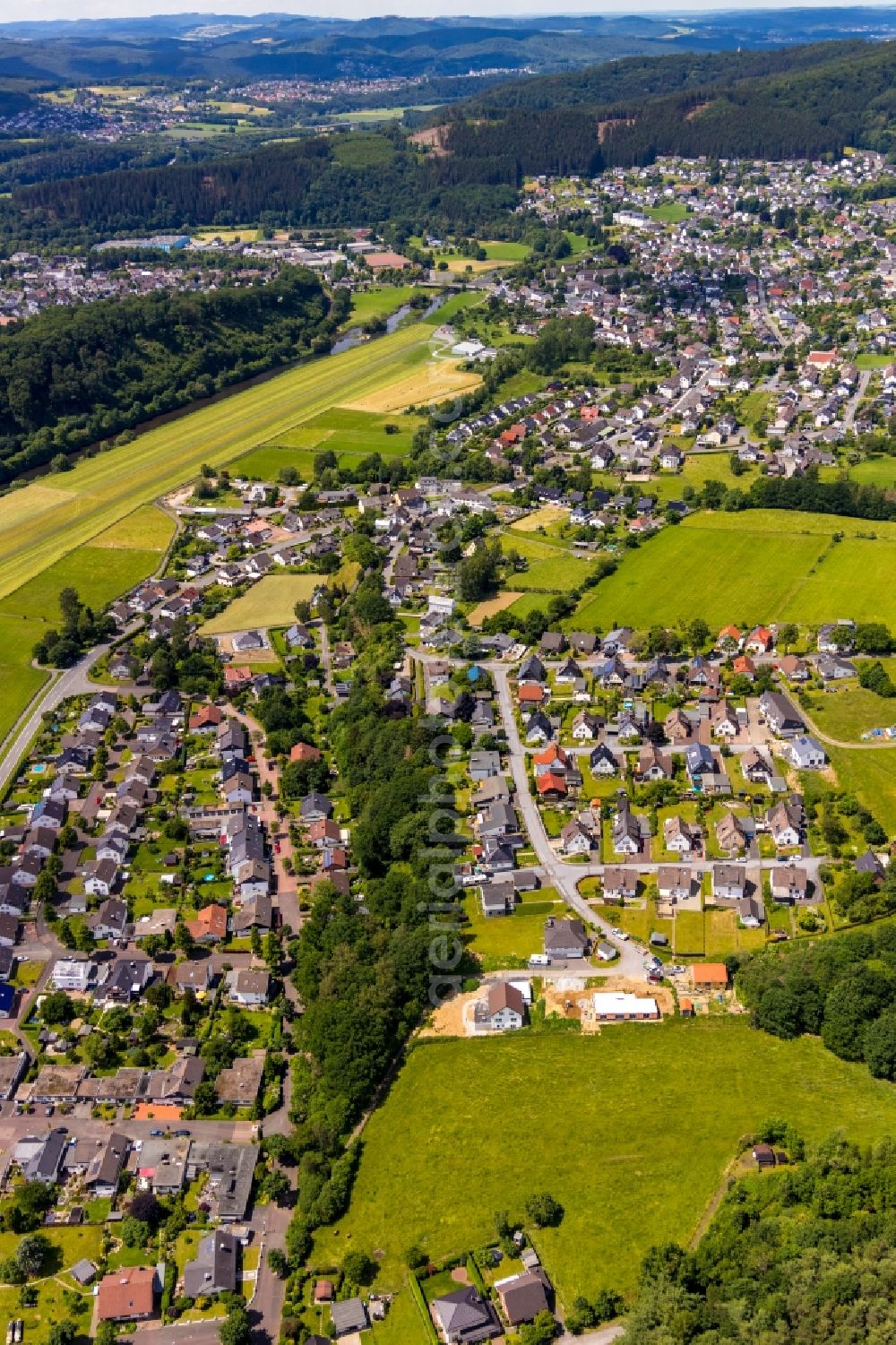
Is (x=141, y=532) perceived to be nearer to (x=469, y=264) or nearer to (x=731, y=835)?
(x=731, y=835)

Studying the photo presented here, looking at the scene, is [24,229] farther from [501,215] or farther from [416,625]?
[416,625]

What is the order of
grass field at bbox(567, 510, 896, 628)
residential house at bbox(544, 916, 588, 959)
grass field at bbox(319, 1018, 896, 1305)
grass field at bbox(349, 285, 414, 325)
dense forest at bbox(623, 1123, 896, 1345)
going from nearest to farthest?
dense forest at bbox(623, 1123, 896, 1345), grass field at bbox(319, 1018, 896, 1305), residential house at bbox(544, 916, 588, 959), grass field at bbox(567, 510, 896, 628), grass field at bbox(349, 285, 414, 325)

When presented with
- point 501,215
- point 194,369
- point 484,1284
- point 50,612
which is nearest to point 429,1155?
point 484,1284

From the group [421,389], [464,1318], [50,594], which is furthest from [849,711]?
[421,389]

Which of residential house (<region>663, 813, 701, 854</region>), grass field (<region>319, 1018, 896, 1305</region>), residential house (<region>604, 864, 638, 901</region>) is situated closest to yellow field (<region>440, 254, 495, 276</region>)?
residential house (<region>663, 813, 701, 854</region>)

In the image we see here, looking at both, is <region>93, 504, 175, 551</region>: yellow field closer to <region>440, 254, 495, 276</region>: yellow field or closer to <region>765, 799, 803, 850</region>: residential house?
<region>765, 799, 803, 850</region>: residential house

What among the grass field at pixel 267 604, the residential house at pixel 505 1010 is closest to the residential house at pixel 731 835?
the residential house at pixel 505 1010
